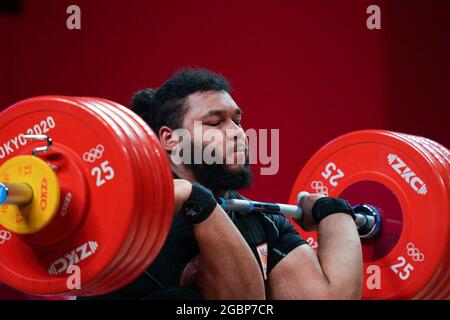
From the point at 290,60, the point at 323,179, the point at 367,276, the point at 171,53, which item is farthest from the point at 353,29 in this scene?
the point at 367,276

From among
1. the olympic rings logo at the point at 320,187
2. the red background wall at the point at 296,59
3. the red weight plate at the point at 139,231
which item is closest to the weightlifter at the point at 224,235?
the red weight plate at the point at 139,231

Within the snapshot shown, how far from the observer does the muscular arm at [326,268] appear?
2.28 meters

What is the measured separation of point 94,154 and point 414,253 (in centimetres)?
142

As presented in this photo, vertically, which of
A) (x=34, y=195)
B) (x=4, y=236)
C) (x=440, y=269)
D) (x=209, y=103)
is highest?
(x=209, y=103)

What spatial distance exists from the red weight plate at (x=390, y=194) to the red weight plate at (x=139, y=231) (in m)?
1.26

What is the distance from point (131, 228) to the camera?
1.64 meters

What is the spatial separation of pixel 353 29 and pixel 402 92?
452 millimetres

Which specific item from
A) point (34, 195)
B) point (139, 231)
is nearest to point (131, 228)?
point (139, 231)

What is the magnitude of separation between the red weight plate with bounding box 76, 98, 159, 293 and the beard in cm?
62

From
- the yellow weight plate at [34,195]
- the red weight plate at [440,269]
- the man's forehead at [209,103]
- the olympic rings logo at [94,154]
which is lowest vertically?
the red weight plate at [440,269]

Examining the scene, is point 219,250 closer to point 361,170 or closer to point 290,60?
point 361,170

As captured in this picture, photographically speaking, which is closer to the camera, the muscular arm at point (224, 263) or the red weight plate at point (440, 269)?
the muscular arm at point (224, 263)

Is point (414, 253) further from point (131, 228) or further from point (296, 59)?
point (296, 59)

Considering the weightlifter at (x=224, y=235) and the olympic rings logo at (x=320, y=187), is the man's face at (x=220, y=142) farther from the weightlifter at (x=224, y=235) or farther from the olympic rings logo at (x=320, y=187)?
the olympic rings logo at (x=320, y=187)
